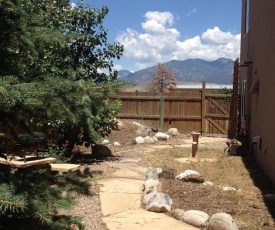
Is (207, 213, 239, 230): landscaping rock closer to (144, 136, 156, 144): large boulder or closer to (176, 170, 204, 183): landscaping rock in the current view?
(176, 170, 204, 183): landscaping rock

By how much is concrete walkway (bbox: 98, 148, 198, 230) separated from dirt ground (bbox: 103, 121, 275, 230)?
1.95 feet

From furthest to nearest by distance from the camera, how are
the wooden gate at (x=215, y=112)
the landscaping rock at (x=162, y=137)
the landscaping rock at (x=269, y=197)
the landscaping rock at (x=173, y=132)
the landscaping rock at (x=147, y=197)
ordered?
the wooden gate at (x=215, y=112) → the landscaping rock at (x=173, y=132) → the landscaping rock at (x=162, y=137) → the landscaping rock at (x=269, y=197) → the landscaping rock at (x=147, y=197)

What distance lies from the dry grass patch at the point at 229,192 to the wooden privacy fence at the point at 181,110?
5956 mm

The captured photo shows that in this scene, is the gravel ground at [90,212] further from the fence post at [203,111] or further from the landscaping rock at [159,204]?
the fence post at [203,111]

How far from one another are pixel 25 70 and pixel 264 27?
8792 mm

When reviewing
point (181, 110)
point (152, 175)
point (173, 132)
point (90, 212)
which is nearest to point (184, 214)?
point (90, 212)

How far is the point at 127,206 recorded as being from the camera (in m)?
5.64

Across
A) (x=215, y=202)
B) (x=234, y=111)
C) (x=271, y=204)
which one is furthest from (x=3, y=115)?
(x=234, y=111)

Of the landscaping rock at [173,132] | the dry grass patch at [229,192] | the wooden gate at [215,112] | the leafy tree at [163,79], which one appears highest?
the leafy tree at [163,79]

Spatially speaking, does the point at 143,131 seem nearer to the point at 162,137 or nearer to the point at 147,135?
the point at 147,135

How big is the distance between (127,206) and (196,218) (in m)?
1.25

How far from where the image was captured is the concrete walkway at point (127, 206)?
4.75m

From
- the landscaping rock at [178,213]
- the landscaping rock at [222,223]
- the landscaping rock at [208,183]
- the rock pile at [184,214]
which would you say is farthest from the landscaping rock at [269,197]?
the landscaping rock at [222,223]

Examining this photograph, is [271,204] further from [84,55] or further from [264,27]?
[84,55]
